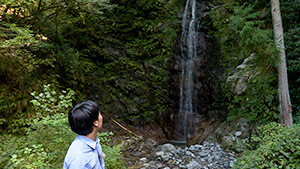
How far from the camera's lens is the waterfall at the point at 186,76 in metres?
9.30

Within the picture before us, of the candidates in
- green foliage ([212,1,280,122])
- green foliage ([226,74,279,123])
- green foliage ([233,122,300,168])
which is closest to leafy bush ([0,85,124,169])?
green foliage ([233,122,300,168])

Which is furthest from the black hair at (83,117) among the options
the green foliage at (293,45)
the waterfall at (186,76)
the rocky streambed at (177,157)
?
the waterfall at (186,76)

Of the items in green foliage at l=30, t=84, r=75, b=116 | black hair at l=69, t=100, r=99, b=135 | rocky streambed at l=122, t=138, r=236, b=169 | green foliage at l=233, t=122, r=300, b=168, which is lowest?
rocky streambed at l=122, t=138, r=236, b=169

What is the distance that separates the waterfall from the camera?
366 inches

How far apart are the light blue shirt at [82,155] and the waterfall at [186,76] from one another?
322 inches

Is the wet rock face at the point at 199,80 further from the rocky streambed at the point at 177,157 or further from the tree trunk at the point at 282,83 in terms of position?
the tree trunk at the point at 282,83

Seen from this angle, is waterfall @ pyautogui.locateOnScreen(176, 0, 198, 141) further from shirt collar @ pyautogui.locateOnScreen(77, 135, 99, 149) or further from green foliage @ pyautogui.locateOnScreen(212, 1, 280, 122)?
shirt collar @ pyautogui.locateOnScreen(77, 135, 99, 149)

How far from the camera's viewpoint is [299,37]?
6105mm

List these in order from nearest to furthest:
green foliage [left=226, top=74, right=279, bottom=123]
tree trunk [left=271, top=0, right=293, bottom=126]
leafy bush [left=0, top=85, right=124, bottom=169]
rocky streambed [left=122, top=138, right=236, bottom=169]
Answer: leafy bush [left=0, top=85, right=124, bottom=169], tree trunk [left=271, top=0, right=293, bottom=126], rocky streambed [left=122, top=138, right=236, bottom=169], green foliage [left=226, top=74, right=279, bottom=123]

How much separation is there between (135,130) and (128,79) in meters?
2.44

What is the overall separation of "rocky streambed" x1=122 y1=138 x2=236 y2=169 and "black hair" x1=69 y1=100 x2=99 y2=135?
501 centimetres

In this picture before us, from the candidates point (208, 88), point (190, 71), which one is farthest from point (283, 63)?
point (190, 71)

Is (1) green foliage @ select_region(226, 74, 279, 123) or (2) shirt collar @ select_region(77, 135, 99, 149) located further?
(1) green foliage @ select_region(226, 74, 279, 123)

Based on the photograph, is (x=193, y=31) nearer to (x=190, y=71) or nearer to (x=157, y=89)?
(x=190, y=71)
